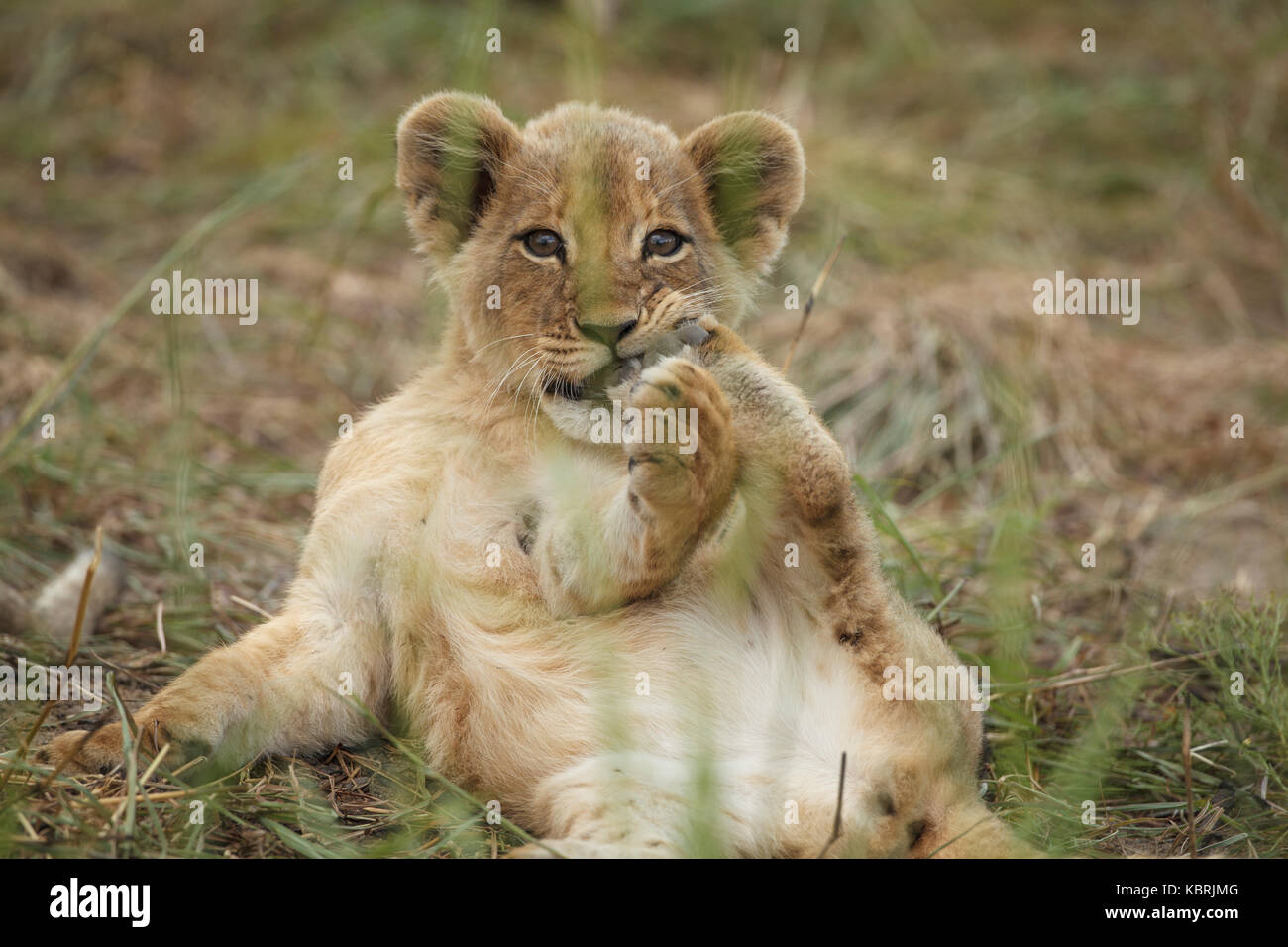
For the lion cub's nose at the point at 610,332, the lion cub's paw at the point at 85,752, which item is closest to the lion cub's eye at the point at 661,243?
the lion cub's nose at the point at 610,332

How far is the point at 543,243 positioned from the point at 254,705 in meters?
1.57

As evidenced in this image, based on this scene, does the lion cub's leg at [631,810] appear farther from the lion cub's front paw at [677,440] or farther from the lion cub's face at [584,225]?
the lion cub's face at [584,225]

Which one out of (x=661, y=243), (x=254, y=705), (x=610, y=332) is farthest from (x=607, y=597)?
(x=661, y=243)

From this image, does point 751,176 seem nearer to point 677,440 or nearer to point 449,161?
point 449,161

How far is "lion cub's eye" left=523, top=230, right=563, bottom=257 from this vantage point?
3.71 metres

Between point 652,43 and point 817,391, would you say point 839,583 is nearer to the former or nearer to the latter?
point 817,391

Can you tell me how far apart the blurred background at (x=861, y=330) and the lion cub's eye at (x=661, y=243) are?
99 centimetres

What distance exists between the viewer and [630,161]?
3771mm

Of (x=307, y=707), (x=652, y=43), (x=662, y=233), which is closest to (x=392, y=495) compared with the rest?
(x=307, y=707)

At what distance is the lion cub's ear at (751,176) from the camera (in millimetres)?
4066

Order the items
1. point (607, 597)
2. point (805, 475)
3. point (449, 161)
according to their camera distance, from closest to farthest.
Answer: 1. point (805, 475)
2. point (607, 597)
3. point (449, 161)

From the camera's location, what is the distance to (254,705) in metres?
3.37

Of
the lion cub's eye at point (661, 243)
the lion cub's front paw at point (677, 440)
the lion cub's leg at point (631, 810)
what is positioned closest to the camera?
the lion cub's leg at point (631, 810)

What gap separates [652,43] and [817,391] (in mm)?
5629
